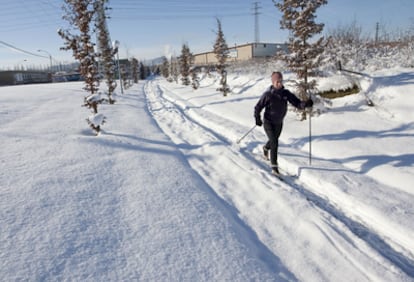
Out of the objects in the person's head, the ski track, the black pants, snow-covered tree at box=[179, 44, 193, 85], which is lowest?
the ski track

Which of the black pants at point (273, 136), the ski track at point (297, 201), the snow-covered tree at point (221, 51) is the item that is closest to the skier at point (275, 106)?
the black pants at point (273, 136)

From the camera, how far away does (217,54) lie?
19766 millimetres

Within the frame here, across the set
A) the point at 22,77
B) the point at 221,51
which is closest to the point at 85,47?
the point at 221,51

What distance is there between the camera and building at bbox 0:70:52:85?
6185 cm

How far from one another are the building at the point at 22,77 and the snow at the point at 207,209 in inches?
2882

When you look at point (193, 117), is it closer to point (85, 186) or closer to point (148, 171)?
point (148, 171)

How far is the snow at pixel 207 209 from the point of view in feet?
7.93

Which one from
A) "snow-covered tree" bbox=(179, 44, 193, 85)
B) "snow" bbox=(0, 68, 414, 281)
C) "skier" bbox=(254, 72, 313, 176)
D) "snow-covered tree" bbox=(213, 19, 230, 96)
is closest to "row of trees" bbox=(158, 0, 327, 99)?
"snow" bbox=(0, 68, 414, 281)

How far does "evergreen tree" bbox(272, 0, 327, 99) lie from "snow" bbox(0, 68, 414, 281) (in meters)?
2.81

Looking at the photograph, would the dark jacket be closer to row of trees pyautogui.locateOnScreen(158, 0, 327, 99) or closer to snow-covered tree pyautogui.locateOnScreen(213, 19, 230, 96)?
row of trees pyautogui.locateOnScreen(158, 0, 327, 99)

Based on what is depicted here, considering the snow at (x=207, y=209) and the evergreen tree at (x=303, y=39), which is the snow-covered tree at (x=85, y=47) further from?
the evergreen tree at (x=303, y=39)

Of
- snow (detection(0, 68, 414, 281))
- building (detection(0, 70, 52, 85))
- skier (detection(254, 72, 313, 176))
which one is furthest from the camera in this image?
building (detection(0, 70, 52, 85))

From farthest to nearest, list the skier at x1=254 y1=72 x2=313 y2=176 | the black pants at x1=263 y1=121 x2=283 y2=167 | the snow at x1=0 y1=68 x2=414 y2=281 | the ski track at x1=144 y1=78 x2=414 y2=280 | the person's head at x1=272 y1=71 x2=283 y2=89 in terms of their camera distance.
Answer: the black pants at x1=263 y1=121 x2=283 y2=167 < the skier at x1=254 y1=72 x2=313 y2=176 < the person's head at x1=272 y1=71 x2=283 y2=89 < the ski track at x1=144 y1=78 x2=414 y2=280 < the snow at x1=0 y1=68 x2=414 y2=281

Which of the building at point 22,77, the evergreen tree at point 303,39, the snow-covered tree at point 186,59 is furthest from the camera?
the building at point 22,77
